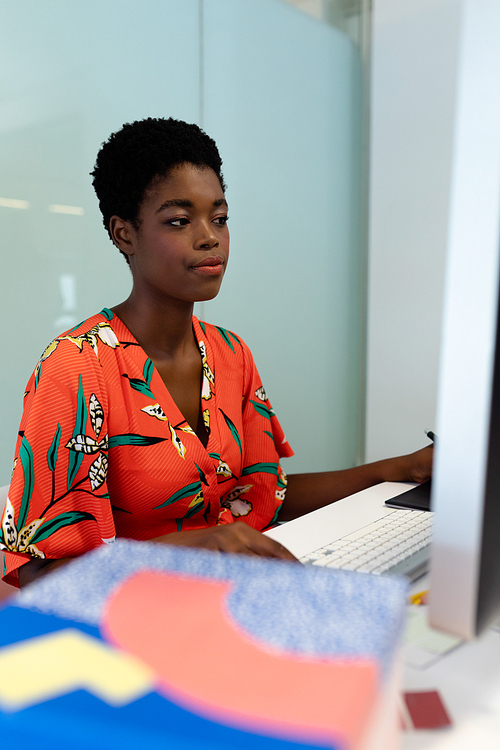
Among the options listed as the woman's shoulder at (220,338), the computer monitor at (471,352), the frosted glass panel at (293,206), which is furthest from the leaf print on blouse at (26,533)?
the frosted glass panel at (293,206)

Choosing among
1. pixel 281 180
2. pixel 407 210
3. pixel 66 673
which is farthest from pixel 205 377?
pixel 407 210

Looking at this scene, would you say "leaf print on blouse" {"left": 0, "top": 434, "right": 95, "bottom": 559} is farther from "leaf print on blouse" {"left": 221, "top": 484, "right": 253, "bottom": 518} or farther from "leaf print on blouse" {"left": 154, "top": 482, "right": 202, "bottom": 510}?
"leaf print on blouse" {"left": 221, "top": 484, "right": 253, "bottom": 518}

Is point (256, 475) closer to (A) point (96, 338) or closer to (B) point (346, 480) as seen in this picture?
(B) point (346, 480)

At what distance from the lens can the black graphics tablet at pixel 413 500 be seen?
3.18ft

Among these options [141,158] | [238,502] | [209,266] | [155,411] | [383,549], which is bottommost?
[238,502]

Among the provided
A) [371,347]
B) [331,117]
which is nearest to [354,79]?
[331,117]

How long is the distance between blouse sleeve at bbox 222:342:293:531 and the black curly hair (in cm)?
41

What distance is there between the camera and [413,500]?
3.26ft

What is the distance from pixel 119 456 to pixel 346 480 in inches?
16.9

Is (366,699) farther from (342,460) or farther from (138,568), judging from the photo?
Result: (342,460)

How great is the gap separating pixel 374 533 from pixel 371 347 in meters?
2.05

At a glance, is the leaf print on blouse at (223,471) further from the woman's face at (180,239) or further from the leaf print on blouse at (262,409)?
the woman's face at (180,239)

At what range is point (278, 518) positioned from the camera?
4.13 ft

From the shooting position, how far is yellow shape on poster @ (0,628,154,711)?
0.95ft
